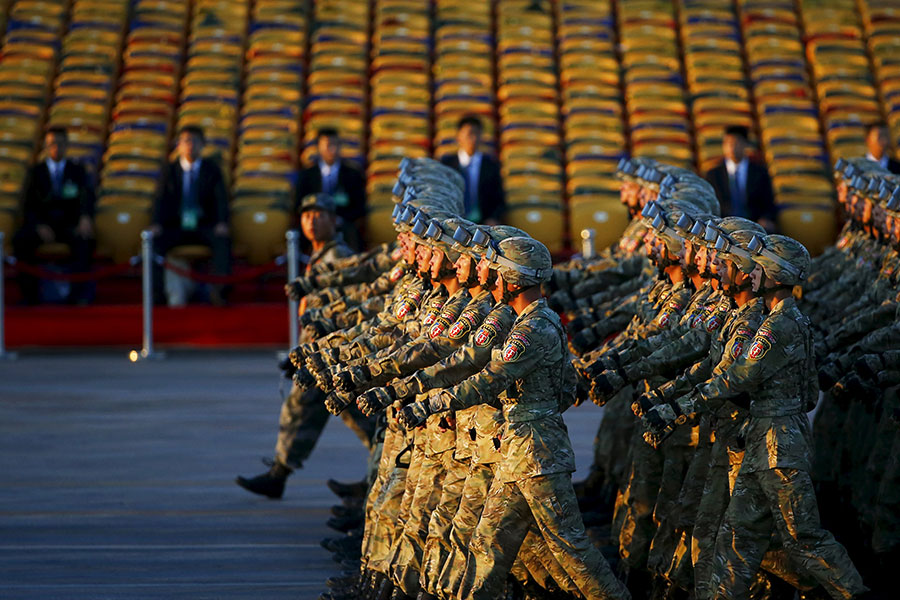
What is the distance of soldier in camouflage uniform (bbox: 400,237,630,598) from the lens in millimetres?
5590

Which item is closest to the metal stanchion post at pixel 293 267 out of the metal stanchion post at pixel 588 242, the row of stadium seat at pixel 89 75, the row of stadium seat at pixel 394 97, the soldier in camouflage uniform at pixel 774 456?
the row of stadium seat at pixel 394 97

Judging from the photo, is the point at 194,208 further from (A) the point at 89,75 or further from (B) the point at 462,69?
(B) the point at 462,69

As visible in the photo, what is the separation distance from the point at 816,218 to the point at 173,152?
6917 mm

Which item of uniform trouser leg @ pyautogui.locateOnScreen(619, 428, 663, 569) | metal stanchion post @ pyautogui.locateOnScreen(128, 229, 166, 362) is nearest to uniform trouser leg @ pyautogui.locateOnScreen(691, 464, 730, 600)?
uniform trouser leg @ pyautogui.locateOnScreen(619, 428, 663, 569)

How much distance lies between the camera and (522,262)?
5770mm

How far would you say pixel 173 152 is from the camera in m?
16.9

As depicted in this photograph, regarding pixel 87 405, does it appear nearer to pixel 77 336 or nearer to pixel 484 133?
pixel 77 336

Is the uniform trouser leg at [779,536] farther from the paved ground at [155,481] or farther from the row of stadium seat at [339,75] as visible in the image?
the row of stadium seat at [339,75]

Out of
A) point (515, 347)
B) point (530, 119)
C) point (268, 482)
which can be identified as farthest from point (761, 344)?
point (530, 119)

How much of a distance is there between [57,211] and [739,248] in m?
10.1

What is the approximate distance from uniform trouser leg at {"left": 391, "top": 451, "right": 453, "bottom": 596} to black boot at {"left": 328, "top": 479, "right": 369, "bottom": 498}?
2.53 m

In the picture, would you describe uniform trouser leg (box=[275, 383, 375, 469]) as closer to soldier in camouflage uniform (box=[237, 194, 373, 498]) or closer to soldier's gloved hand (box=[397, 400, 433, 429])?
soldier in camouflage uniform (box=[237, 194, 373, 498])

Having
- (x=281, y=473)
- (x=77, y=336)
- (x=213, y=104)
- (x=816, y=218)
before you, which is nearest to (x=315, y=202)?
(x=281, y=473)

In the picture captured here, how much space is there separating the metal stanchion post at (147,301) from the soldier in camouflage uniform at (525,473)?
28.2 feet
